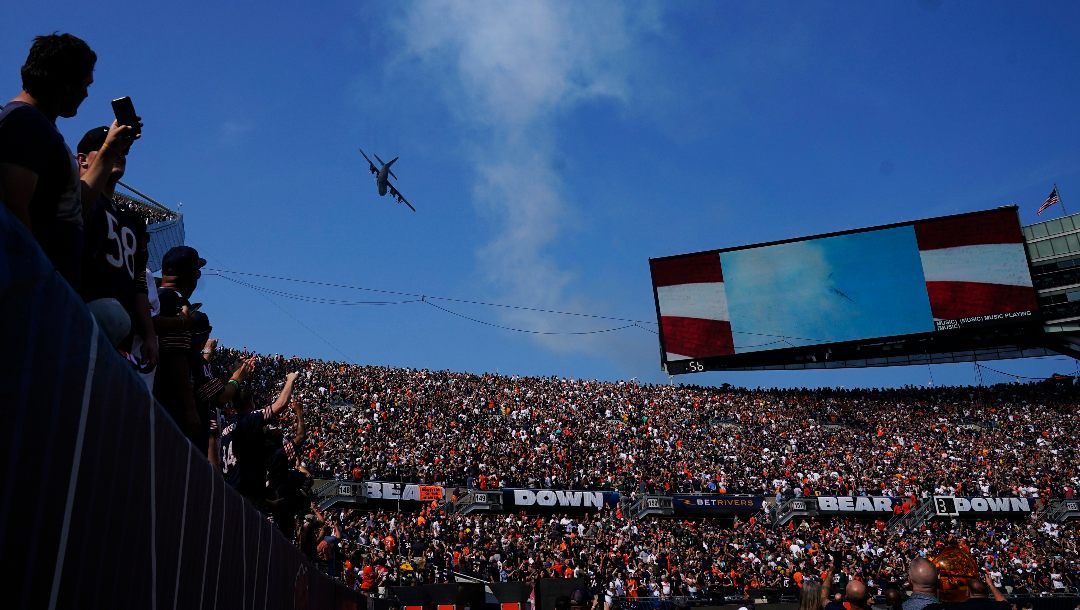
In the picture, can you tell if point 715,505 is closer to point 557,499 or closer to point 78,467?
point 557,499

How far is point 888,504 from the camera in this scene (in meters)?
36.5

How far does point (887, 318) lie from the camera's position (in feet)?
159

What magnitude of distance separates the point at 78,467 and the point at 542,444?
3484 centimetres

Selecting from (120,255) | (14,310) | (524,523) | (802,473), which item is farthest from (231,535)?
(802,473)

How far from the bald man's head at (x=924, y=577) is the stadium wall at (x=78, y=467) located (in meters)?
3.82

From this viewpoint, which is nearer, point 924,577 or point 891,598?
point 924,577

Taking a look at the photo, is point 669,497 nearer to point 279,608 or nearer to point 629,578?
point 629,578

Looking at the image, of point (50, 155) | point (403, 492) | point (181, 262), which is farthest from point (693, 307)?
point (50, 155)

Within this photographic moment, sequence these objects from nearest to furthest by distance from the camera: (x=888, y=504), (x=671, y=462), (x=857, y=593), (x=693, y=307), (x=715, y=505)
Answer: (x=857, y=593), (x=715, y=505), (x=888, y=504), (x=671, y=462), (x=693, y=307)

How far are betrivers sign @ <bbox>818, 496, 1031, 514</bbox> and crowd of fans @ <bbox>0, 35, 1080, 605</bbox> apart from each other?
800 millimetres

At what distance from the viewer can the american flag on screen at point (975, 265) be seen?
47.6 meters

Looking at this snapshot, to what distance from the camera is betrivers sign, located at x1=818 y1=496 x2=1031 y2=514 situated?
3572 cm

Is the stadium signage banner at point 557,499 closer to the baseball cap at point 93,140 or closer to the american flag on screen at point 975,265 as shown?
the american flag on screen at point 975,265

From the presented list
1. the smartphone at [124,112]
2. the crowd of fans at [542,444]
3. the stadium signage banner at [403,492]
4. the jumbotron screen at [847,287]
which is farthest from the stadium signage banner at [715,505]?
the smartphone at [124,112]
